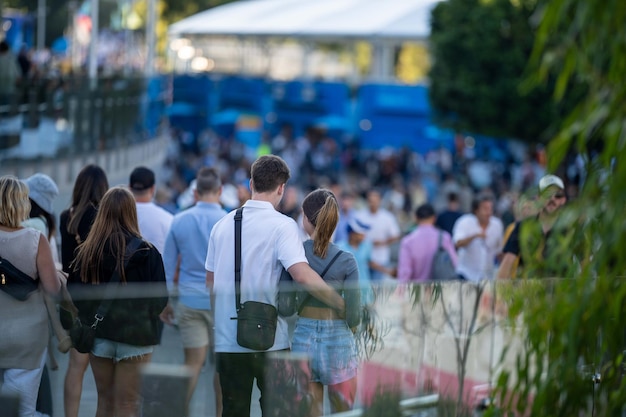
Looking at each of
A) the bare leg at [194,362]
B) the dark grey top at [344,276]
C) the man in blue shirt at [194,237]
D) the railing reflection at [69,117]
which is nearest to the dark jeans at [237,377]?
the bare leg at [194,362]

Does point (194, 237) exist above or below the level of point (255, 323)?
above

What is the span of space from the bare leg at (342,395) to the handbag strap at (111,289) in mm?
1226

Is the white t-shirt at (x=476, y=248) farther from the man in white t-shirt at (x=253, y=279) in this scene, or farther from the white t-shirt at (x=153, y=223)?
the man in white t-shirt at (x=253, y=279)

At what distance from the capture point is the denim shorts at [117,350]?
230 inches

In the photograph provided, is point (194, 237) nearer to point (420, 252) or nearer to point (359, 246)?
point (420, 252)

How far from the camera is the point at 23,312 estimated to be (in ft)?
19.0

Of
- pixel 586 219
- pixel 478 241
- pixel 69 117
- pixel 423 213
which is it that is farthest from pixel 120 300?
pixel 69 117

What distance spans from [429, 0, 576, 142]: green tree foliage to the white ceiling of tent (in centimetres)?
677

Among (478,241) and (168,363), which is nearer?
(168,363)

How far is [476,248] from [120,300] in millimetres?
6532

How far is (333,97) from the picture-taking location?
4459cm

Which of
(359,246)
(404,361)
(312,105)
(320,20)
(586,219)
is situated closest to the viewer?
(586,219)

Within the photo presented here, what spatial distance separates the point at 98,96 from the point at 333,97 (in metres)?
27.3

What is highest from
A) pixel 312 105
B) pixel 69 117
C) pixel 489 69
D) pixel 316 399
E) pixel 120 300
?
pixel 489 69
